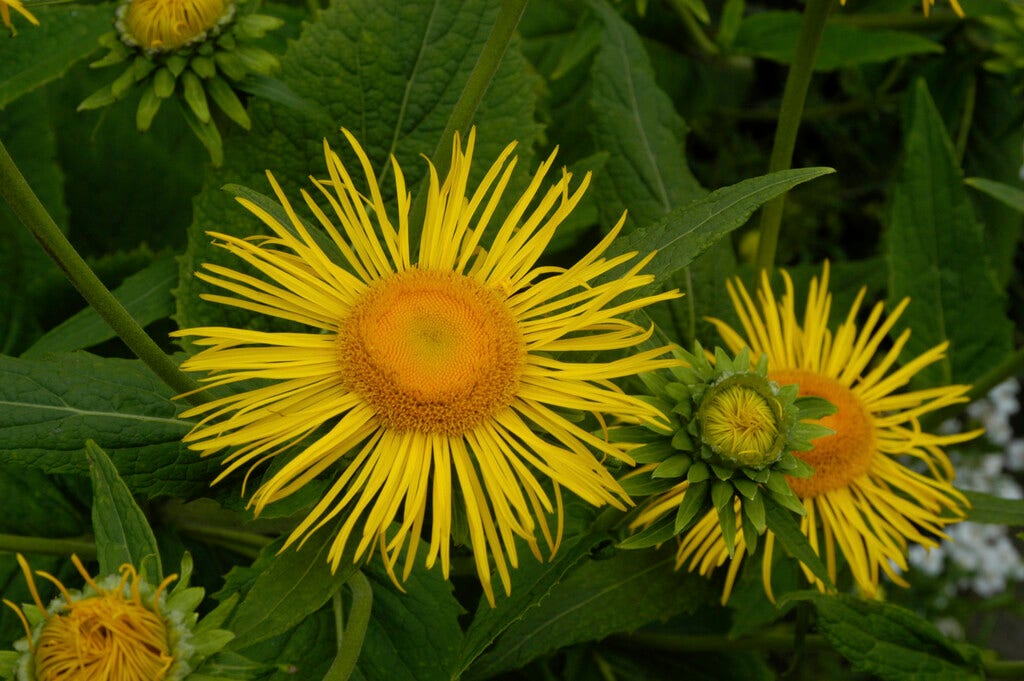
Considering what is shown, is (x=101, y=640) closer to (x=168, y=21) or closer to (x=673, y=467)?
(x=673, y=467)

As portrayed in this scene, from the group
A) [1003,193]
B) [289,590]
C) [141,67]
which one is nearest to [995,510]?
[1003,193]

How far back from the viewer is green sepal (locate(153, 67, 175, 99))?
118cm

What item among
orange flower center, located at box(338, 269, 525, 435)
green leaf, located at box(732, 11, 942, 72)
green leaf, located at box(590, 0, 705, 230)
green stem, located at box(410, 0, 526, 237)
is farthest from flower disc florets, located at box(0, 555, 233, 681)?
green leaf, located at box(732, 11, 942, 72)

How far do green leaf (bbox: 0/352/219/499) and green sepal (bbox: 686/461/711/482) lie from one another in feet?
1.56

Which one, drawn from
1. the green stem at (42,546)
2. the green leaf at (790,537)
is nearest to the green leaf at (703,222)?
the green leaf at (790,537)

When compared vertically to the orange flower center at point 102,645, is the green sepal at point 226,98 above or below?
above

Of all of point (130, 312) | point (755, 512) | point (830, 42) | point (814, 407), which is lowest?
point (755, 512)

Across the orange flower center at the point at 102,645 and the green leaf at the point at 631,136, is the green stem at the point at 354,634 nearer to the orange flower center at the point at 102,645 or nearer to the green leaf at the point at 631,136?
the orange flower center at the point at 102,645

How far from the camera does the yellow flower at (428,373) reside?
93cm

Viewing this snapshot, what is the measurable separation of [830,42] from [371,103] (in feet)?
3.04

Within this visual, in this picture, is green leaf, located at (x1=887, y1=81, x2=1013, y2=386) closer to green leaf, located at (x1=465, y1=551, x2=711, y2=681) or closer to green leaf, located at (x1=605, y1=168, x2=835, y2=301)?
green leaf, located at (x1=465, y1=551, x2=711, y2=681)

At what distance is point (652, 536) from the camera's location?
3.23 ft

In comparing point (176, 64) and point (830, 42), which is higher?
point (830, 42)

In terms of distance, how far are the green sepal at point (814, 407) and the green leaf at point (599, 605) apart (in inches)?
13.1
